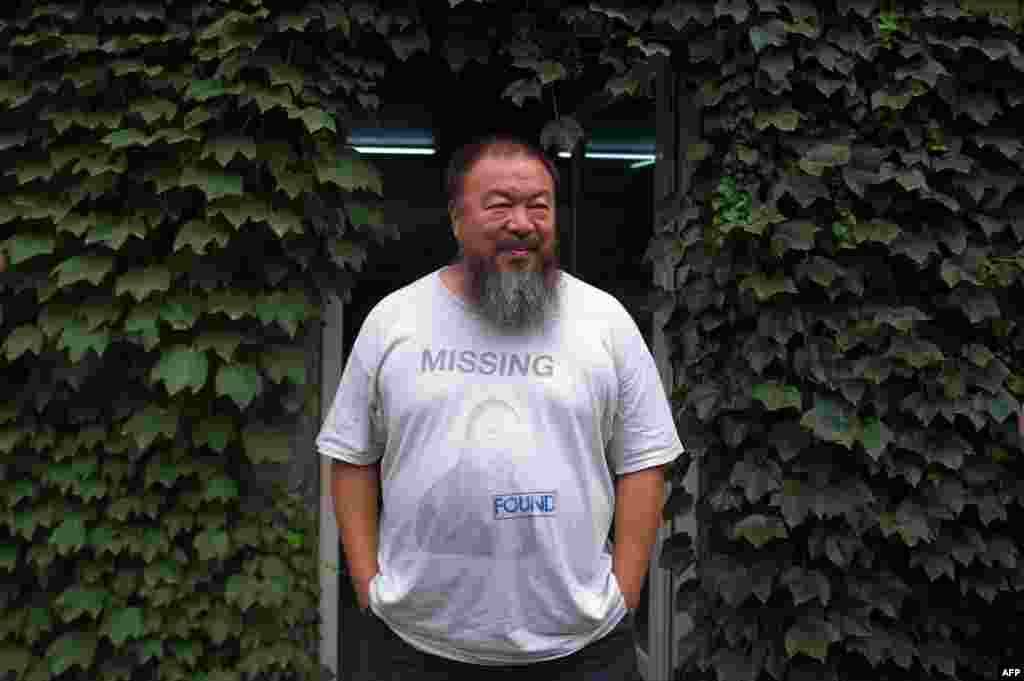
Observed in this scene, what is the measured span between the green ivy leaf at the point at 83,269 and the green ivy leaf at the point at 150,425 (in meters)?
0.46

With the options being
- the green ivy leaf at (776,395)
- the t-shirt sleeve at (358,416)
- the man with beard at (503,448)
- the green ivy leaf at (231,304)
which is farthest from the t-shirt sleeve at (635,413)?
the green ivy leaf at (231,304)

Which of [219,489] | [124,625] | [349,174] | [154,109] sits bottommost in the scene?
[124,625]

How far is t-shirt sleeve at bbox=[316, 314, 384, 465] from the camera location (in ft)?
6.58

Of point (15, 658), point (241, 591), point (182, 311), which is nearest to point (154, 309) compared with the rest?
point (182, 311)

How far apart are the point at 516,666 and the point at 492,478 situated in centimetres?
37

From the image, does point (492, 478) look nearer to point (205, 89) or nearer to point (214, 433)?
point (214, 433)

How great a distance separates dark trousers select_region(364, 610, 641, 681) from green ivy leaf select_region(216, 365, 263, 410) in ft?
4.53

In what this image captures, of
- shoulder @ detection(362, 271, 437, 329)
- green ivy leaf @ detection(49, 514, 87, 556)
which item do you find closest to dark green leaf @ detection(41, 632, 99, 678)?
green ivy leaf @ detection(49, 514, 87, 556)

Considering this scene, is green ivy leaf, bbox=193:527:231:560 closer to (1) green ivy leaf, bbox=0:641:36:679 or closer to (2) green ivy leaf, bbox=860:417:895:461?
(1) green ivy leaf, bbox=0:641:36:679

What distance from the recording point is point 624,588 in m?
2.01

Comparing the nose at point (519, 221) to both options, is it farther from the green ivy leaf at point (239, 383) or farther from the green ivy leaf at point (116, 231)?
the green ivy leaf at point (116, 231)

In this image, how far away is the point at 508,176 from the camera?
75.7 inches

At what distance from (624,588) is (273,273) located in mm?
1833

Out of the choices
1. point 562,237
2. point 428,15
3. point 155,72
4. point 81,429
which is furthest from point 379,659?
point 562,237
